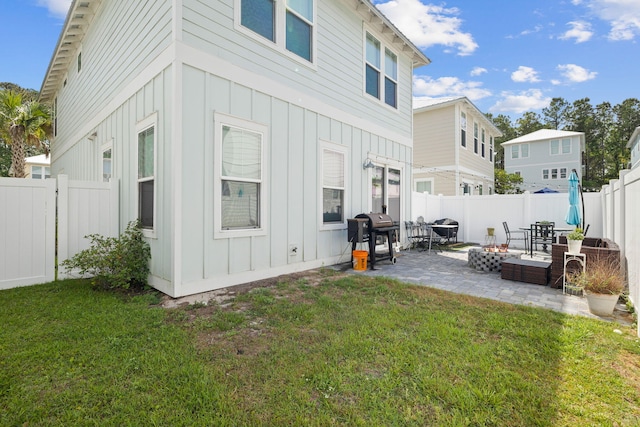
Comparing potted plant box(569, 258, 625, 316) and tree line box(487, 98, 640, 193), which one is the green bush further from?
tree line box(487, 98, 640, 193)

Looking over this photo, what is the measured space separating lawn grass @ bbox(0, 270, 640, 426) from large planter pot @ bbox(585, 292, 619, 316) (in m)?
0.39

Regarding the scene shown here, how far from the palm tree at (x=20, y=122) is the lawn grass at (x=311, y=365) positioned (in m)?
11.0

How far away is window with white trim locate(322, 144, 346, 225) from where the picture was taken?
21.5ft

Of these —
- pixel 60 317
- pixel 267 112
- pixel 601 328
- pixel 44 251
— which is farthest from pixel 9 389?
pixel 601 328

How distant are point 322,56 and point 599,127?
4141cm

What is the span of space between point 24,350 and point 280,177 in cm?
389

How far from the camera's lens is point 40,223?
4.95 meters

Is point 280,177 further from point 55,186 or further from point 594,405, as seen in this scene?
point 594,405

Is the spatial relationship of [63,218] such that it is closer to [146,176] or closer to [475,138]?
[146,176]

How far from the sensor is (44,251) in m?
5.02

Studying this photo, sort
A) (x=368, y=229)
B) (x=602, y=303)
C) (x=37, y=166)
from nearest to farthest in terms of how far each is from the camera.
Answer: (x=602, y=303), (x=368, y=229), (x=37, y=166)

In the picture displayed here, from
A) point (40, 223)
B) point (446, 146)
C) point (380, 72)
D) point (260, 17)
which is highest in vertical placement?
point (380, 72)

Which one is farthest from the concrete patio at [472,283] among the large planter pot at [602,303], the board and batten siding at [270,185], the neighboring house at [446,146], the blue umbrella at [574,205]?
the neighboring house at [446,146]

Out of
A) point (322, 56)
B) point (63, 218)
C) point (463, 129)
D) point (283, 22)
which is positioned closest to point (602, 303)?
point (322, 56)
